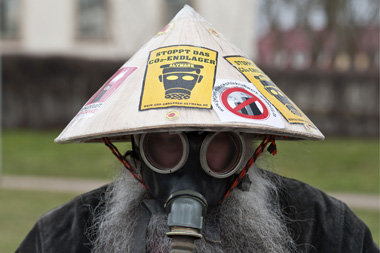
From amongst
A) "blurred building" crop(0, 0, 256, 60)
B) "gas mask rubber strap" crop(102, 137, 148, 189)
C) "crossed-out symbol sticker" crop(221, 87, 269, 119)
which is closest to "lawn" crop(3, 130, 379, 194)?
"blurred building" crop(0, 0, 256, 60)

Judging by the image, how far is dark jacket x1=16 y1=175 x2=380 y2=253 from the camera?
7.45ft

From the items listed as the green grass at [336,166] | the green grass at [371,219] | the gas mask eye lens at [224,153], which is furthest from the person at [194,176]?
the green grass at [336,166]

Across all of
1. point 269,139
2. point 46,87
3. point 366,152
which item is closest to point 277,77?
point 366,152

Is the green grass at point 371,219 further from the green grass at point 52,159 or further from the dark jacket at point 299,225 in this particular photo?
the green grass at point 52,159

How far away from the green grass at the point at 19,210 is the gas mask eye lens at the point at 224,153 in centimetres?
380

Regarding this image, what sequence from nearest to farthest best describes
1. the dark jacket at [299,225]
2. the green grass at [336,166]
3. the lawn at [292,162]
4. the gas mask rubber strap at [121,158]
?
the gas mask rubber strap at [121,158] → the dark jacket at [299,225] → the green grass at [336,166] → the lawn at [292,162]

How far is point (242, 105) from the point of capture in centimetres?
185

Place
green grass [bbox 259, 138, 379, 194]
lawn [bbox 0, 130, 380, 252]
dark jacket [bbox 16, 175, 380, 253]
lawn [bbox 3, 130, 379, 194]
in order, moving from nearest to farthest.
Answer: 1. dark jacket [bbox 16, 175, 380, 253]
2. lawn [bbox 0, 130, 380, 252]
3. green grass [bbox 259, 138, 379, 194]
4. lawn [bbox 3, 130, 379, 194]

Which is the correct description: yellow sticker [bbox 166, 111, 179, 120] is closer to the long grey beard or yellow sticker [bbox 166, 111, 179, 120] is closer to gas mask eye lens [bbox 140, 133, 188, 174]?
gas mask eye lens [bbox 140, 133, 188, 174]

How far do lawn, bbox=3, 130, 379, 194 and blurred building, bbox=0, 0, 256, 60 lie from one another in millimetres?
4553

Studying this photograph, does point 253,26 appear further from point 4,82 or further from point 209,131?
point 209,131

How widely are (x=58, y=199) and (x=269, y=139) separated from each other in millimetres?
5935

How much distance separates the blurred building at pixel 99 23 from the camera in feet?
54.2

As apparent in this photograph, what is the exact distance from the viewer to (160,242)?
2.04m
